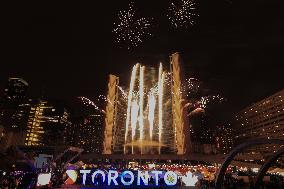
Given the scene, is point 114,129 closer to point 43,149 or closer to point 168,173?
point 43,149

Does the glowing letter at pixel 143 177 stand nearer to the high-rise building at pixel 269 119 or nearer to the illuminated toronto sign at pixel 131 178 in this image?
the illuminated toronto sign at pixel 131 178

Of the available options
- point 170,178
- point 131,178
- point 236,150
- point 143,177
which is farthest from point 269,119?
point 236,150

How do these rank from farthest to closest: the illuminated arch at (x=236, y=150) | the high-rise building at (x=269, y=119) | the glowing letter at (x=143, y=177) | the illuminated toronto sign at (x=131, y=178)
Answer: the high-rise building at (x=269, y=119)
the illuminated toronto sign at (x=131, y=178)
the glowing letter at (x=143, y=177)
the illuminated arch at (x=236, y=150)

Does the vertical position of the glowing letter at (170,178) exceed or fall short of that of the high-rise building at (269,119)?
it falls short

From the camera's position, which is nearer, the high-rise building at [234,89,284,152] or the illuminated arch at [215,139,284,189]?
the illuminated arch at [215,139,284,189]

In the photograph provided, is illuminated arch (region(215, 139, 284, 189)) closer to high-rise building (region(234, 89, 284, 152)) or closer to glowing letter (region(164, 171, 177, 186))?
glowing letter (region(164, 171, 177, 186))

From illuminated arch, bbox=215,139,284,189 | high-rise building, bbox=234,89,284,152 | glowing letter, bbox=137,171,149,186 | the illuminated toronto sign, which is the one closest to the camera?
illuminated arch, bbox=215,139,284,189

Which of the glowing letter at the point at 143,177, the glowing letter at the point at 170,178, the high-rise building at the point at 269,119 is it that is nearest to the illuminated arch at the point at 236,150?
the glowing letter at the point at 170,178

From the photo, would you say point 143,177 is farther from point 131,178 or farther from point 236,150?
point 236,150

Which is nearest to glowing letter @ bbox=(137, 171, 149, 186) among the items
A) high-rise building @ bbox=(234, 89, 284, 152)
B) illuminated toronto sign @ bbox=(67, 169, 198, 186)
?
illuminated toronto sign @ bbox=(67, 169, 198, 186)
